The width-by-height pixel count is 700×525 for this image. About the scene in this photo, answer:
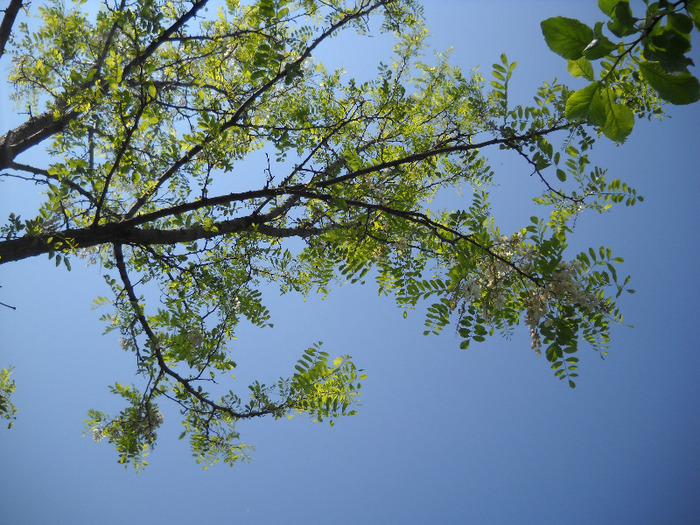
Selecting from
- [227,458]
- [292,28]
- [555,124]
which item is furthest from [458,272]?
[292,28]

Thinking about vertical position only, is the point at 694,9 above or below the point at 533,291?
below

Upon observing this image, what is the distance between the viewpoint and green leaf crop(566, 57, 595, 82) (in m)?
0.62

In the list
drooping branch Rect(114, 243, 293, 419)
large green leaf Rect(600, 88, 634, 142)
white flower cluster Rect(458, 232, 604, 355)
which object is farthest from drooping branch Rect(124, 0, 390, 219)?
large green leaf Rect(600, 88, 634, 142)

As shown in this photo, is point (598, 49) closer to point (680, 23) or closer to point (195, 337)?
point (680, 23)

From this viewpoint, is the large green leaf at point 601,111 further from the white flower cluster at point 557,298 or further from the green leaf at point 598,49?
the white flower cluster at point 557,298

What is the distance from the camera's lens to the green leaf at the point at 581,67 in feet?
2.05

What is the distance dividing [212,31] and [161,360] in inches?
128

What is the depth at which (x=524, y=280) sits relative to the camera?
5.83 ft

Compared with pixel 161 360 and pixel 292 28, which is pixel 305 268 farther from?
pixel 292 28

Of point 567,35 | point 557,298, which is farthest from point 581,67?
point 557,298

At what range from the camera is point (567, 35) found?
58 cm

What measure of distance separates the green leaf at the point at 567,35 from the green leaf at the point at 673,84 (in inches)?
3.1

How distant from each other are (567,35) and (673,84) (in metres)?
0.15

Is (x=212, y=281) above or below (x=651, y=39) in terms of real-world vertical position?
above
